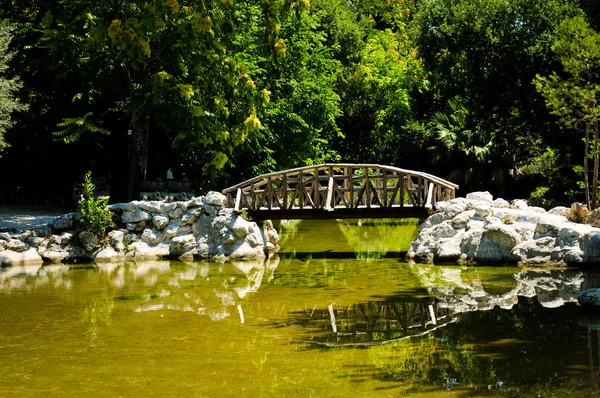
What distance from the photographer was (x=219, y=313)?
11.0m

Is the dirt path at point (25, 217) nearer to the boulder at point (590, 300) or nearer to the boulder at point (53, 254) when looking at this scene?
the boulder at point (53, 254)

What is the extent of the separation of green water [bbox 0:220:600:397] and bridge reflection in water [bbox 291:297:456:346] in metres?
0.03

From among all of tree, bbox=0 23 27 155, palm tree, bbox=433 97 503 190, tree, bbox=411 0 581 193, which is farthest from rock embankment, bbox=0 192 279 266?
palm tree, bbox=433 97 503 190

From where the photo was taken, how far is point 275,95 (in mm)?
25969

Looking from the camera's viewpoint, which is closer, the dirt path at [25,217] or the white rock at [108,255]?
the white rock at [108,255]

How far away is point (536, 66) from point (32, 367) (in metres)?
20.6

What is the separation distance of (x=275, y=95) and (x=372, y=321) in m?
16.9

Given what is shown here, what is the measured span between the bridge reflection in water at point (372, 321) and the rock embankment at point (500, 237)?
417cm

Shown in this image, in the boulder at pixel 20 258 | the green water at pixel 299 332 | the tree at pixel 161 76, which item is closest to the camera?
the green water at pixel 299 332

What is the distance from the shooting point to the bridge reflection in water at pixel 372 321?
910cm

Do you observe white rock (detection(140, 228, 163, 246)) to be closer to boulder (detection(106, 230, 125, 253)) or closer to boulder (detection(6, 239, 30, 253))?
boulder (detection(106, 230, 125, 253))

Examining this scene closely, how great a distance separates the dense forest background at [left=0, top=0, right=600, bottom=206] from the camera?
19562 mm

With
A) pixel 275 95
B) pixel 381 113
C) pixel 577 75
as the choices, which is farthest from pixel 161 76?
pixel 381 113

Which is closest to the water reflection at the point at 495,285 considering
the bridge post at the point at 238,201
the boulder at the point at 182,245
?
the bridge post at the point at 238,201
